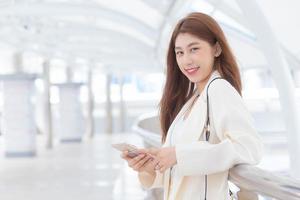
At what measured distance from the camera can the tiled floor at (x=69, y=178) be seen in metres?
11.6

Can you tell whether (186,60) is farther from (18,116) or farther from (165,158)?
(18,116)

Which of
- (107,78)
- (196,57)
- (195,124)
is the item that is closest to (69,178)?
(196,57)

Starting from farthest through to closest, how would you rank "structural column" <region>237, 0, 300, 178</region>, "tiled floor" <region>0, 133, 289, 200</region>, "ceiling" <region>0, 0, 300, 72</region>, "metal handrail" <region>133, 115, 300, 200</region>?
"ceiling" <region>0, 0, 300, 72</region>, "tiled floor" <region>0, 133, 289, 200</region>, "structural column" <region>237, 0, 300, 178</region>, "metal handrail" <region>133, 115, 300, 200</region>

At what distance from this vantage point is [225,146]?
2404mm

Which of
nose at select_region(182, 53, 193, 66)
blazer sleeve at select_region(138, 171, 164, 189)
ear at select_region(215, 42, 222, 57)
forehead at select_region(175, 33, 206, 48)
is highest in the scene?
forehead at select_region(175, 33, 206, 48)

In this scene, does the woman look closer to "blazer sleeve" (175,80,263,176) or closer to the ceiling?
"blazer sleeve" (175,80,263,176)

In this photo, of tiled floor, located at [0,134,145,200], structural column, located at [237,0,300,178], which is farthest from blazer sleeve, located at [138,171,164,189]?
structural column, located at [237,0,300,178]

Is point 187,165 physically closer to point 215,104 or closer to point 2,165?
point 215,104

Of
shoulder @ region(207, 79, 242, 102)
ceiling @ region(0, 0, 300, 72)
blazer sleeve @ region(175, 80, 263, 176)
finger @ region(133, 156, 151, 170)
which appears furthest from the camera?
ceiling @ region(0, 0, 300, 72)

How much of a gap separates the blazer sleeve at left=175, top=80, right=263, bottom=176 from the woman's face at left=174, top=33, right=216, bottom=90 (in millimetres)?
273

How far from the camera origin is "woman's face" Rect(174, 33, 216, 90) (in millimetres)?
2775

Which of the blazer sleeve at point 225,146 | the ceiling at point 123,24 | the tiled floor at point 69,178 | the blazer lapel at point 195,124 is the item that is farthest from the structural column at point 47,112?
the blazer sleeve at point 225,146

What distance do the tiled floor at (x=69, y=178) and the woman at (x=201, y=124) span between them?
7007 millimetres

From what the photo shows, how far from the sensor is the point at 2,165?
62.4 ft
